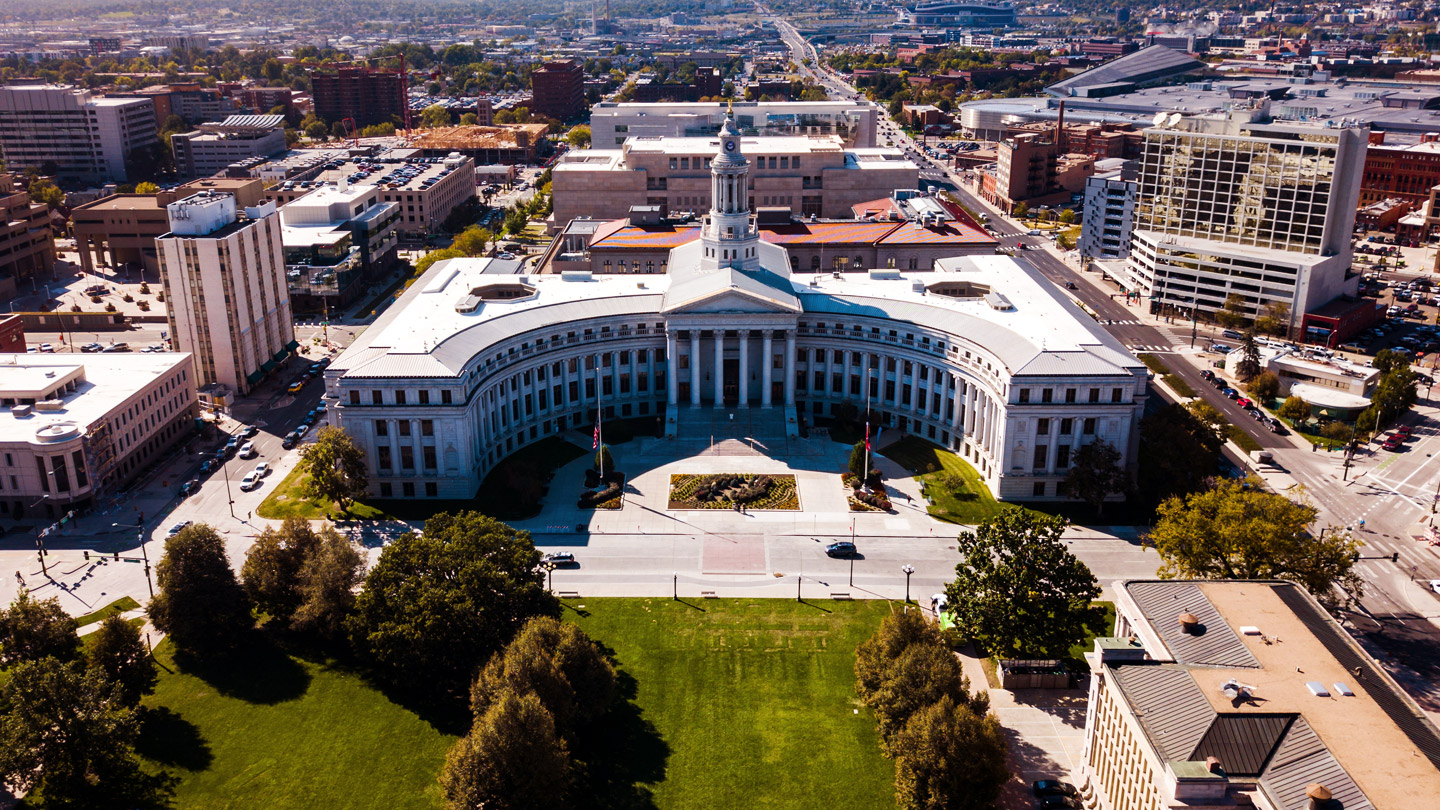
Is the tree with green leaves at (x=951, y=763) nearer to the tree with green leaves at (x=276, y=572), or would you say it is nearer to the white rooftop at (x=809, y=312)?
the tree with green leaves at (x=276, y=572)

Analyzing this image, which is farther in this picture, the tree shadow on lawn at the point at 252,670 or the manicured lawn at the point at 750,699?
the tree shadow on lawn at the point at 252,670

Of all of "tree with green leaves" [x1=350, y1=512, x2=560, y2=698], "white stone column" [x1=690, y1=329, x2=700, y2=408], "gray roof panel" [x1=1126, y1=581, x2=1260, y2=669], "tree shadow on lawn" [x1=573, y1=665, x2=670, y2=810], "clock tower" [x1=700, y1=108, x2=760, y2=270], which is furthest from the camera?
"clock tower" [x1=700, y1=108, x2=760, y2=270]

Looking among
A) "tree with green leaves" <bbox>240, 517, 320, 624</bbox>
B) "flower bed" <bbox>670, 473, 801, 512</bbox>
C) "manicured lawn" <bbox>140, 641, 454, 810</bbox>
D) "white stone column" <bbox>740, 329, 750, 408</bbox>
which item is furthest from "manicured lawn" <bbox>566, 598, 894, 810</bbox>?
"white stone column" <bbox>740, 329, 750, 408</bbox>

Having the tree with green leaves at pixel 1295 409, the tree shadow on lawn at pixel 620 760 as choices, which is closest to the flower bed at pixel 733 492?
the tree shadow on lawn at pixel 620 760

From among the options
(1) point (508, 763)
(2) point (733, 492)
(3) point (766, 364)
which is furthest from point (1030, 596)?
(3) point (766, 364)

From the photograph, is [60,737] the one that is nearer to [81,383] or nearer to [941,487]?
[81,383]

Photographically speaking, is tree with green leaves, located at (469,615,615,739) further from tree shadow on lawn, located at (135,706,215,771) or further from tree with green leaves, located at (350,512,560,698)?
tree shadow on lawn, located at (135,706,215,771)

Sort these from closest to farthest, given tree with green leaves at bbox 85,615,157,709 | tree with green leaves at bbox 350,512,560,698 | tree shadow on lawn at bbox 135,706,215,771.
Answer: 1. tree shadow on lawn at bbox 135,706,215,771
2. tree with green leaves at bbox 85,615,157,709
3. tree with green leaves at bbox 350,512,560,698

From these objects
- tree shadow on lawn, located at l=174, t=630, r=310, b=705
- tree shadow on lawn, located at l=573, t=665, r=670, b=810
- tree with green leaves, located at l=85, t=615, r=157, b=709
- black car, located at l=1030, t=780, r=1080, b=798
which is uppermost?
tree with green leaves, located at l=85, t=615, r=157, b=709
